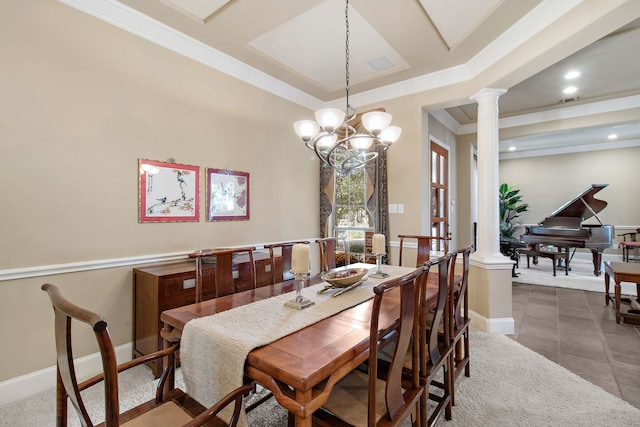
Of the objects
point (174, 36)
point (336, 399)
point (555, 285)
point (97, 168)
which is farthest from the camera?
point (555, 285)

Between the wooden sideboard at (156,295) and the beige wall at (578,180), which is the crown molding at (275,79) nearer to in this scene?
the wooden sideboard at (156,295)

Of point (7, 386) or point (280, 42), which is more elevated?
point (280, 42)

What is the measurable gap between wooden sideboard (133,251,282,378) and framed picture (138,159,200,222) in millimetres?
493

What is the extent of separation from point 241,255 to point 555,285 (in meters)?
5.39

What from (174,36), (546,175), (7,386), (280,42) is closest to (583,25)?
(280,42)

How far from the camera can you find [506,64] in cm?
294

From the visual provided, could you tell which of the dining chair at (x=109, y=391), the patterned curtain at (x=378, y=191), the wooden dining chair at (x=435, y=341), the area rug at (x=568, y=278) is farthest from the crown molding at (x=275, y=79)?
the area rug at (x=568, y=278)

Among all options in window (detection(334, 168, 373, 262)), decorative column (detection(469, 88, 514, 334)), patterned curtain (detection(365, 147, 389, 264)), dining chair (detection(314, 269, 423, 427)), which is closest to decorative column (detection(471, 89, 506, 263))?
decorative column (detection(469, 88, 514, 334))

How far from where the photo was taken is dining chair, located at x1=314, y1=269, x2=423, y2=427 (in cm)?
112

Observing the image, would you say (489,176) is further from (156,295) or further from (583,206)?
(583,206)

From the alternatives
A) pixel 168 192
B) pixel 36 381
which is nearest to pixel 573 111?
pixel 168 192

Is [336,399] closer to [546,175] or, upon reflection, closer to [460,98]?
[460,98]

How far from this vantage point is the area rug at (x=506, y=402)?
1870 mm

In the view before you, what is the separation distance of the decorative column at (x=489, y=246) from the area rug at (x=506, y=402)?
726 mm
